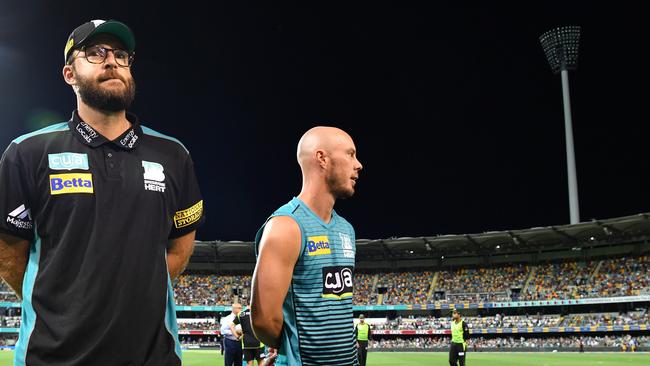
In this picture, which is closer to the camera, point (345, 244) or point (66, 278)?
point (66, 278)

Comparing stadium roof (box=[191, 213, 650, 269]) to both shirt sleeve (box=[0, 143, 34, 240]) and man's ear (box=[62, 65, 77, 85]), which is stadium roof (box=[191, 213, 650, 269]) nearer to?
man's ear (box=[62, 65, 77, 85])

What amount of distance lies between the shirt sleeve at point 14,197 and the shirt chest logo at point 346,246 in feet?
6.96

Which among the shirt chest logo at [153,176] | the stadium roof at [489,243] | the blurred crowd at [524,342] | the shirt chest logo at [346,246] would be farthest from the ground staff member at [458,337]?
the stadium roof at [489,243]

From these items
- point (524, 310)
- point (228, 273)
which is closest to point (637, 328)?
point (524, 310)

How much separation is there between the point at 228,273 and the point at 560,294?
3844cm

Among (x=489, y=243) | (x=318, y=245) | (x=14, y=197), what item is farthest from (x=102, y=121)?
(x=489, y=243)

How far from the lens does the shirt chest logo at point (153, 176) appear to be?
10.3 ft

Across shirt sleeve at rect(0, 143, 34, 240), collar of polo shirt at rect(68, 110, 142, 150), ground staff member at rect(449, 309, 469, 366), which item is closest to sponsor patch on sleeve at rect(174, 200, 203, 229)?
collar of polo shirt at rect(68, 110, 142, 150)

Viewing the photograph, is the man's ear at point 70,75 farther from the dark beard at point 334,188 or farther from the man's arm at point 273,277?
the dark beard at point 334,188

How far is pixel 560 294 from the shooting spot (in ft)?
187

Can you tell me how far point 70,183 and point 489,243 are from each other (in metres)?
62.4

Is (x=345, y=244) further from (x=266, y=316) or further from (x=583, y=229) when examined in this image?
(x=583, y=229)

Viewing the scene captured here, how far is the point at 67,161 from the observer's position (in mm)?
2977

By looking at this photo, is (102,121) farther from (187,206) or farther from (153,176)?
(187,206)
